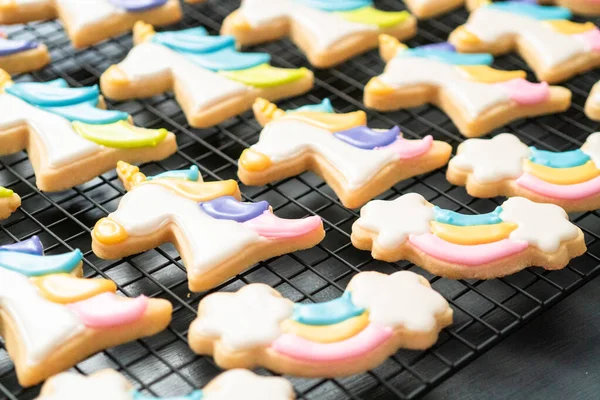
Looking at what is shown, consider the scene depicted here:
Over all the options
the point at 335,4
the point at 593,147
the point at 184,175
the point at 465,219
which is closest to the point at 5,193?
the point at 184,175

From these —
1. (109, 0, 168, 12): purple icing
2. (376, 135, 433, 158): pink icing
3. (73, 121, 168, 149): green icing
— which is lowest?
(376, 135, 433, 158): pink icing

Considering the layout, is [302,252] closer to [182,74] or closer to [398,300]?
[398,300]

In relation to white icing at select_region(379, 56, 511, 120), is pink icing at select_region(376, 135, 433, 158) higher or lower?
lower

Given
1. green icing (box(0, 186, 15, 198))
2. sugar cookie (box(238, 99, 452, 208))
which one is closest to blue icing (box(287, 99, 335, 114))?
sugar cookie (box(238, 99, 452, 208))

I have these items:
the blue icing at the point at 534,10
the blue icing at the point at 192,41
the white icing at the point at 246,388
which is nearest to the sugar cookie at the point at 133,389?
the white icing at the point at 246,388

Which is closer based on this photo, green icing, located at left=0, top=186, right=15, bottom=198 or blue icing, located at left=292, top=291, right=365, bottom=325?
blue icing, located at left=292, top=291, right=365, bottom=325

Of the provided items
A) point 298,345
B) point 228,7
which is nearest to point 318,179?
point 298,345

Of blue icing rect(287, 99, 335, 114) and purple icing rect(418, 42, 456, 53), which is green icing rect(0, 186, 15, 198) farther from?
purple icing rect(418, 42, 456, 53)
